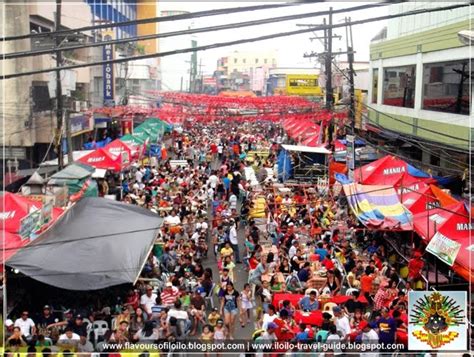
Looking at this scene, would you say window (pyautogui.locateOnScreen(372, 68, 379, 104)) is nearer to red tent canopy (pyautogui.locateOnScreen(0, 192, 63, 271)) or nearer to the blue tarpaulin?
the blue tarpaulin

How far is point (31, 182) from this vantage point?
53.7ft

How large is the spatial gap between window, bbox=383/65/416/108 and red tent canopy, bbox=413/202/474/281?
608 inches

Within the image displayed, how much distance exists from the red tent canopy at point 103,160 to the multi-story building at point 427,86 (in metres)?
9.39

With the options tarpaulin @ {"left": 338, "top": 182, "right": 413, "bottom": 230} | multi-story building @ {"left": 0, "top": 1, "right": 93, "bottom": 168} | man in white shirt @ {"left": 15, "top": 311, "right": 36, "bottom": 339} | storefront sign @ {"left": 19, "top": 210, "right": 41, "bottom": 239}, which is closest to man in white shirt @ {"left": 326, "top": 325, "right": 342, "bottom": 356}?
man in white shirt @ {"left": 15, "top": 311, "right": 36, "bottom": 339}

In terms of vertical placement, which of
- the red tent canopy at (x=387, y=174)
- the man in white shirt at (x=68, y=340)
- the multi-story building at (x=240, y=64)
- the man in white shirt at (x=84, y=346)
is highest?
the multi-story building at (x=240, y=64)

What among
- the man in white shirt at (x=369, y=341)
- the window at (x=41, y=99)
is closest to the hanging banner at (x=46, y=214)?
the man in white shirt at (x=369, y=341)

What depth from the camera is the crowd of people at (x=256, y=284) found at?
10.3 meters

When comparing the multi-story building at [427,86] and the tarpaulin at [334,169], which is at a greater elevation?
the multi-story building at [427,86]

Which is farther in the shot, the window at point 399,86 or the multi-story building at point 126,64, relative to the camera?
the multi-story building at point 126,64

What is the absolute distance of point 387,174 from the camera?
18.5 m

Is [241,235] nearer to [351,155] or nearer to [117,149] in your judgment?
[351,155]

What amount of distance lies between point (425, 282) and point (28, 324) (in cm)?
748

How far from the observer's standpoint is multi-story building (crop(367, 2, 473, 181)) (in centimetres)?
Result: 2064

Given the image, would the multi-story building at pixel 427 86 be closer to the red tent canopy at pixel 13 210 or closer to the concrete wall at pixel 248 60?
the red tent canopy at pixel 13 210
